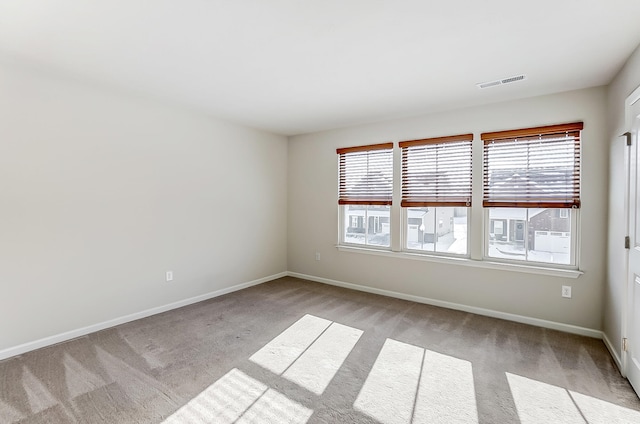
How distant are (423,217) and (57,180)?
413 centimetres

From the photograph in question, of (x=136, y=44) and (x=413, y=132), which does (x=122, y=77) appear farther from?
(x=413, y=132)

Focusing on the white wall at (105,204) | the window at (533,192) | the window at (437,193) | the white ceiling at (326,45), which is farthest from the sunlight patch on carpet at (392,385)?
the white wall at (105,204)

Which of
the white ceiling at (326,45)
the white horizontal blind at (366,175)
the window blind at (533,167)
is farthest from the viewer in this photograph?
the white horizontal blind at (366,175)

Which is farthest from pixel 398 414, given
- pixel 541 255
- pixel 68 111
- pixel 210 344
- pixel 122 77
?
pixel 68 111

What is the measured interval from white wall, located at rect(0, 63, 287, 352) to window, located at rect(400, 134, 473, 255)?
8.16 feet

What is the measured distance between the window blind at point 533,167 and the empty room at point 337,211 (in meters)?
0.03

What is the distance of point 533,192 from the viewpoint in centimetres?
337

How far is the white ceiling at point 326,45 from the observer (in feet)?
6.15

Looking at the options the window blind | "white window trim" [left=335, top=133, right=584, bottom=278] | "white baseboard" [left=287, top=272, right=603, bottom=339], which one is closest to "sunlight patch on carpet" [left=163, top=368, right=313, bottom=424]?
"white baseboard" [left=287, top=272, right=603, bottom=339]

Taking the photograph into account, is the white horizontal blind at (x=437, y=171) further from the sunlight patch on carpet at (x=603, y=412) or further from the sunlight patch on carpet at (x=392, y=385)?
the sunlight patch on carpet at (x=603, y=412)

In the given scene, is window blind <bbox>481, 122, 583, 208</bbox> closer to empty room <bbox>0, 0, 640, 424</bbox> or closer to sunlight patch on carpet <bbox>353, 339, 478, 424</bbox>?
empty room <bbox>0, 0, 640, 424</bbox>

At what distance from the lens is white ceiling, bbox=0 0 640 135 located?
6.15ft

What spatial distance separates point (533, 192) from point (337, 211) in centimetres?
260

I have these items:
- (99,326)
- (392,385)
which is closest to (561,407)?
(392,385)
